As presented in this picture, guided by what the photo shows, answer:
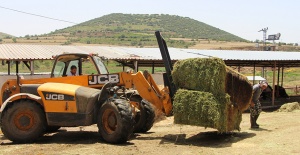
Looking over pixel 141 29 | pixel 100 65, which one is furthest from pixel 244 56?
pixel 141 29

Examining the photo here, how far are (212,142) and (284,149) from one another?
2014 millimetres

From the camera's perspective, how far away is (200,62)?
1095 centimetres

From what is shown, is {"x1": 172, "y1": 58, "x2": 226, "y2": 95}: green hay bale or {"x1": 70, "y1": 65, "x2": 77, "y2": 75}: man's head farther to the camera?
{"x1": 70, "y1": 65, "x2": 77, "y2": 75}: man's head

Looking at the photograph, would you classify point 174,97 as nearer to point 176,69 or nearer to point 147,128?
point 176,69

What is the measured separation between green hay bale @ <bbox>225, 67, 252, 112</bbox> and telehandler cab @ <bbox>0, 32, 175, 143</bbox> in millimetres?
1592

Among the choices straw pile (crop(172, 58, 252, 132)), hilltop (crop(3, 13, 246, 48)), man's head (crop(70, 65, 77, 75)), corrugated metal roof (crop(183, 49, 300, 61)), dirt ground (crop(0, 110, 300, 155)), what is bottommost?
dirt ground (crop(0, 110, 300, 155))

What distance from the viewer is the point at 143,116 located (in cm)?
1227

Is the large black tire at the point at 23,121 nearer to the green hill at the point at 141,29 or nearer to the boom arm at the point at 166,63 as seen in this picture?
the boom arm at the point at 166,63

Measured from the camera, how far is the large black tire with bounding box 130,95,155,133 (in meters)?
12.1

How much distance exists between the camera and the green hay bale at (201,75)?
1060 centimetres

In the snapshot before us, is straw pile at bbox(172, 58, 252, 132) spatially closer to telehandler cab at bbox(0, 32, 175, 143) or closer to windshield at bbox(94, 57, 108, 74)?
telehandler cab at bbox(0, 32, 175, 143)

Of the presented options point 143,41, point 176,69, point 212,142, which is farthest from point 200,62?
point 143,41

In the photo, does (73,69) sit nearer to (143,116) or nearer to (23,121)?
(23,121)

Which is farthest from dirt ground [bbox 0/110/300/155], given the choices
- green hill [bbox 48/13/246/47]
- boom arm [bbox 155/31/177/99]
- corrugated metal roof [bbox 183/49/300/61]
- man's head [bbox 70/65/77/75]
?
green hill [bbox 48/13/246/47]
